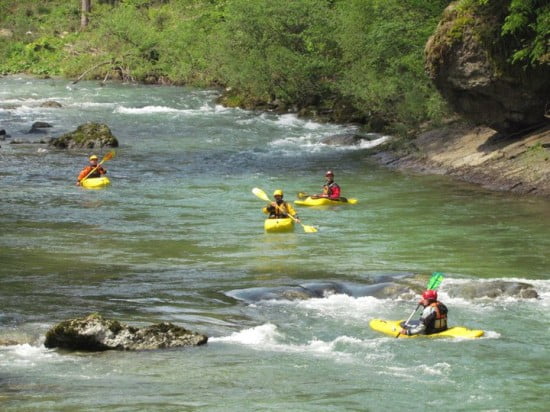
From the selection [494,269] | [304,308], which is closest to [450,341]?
[304,308]

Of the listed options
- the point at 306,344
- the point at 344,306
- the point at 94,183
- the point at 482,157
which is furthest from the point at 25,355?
the point at 482,157

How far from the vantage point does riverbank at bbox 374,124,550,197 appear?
2233 cm

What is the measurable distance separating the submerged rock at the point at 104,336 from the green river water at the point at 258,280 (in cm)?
19

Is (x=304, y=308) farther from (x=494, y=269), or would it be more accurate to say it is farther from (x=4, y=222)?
(x=4, y=222)

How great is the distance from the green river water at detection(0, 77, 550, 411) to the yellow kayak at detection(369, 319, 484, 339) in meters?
0.14

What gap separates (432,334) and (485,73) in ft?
38.7

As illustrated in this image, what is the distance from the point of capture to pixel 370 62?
31391 mm

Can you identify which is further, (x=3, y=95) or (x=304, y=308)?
(x=3, y=95)

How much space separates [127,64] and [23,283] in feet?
122

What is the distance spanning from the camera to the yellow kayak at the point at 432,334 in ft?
40.3

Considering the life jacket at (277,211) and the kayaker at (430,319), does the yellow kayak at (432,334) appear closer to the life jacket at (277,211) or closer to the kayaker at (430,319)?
Answer: the kayaker at (430,319)

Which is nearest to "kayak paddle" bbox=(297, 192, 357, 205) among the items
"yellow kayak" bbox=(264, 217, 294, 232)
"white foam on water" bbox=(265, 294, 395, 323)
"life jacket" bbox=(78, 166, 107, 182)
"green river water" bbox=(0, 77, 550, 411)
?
"green river water" bbox=(0, 77, 550, 411)

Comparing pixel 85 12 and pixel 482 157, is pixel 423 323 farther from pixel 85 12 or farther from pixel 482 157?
pixel 85 12

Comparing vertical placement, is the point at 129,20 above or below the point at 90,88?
above
